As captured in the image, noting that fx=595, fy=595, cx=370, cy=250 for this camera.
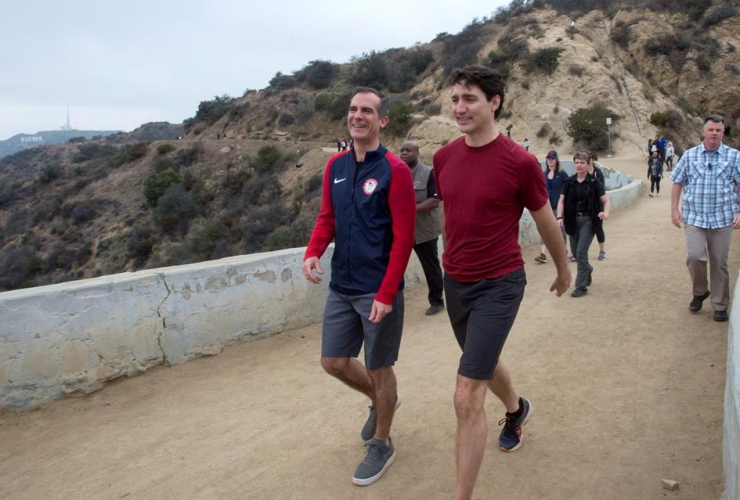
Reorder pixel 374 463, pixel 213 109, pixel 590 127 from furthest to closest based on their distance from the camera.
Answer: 1. pixel 213 109
2. pixel 590 127
3. pixel 374 463

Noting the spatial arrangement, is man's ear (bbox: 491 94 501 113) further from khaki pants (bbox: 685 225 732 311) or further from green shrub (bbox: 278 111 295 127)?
green shrub (bbox: 278 111 295 127)

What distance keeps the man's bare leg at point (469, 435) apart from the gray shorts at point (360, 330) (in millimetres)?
554

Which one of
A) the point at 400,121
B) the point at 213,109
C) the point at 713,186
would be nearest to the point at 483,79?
the point at 713,186

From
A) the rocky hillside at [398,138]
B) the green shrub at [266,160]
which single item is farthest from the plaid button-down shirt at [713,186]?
the green shrub at [266,160]

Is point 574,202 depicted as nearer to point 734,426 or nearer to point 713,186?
point 713,186

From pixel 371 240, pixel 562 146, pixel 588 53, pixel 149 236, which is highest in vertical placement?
pixel 588 53

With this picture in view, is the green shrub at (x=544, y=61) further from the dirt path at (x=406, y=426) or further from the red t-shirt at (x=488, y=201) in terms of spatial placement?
the red t-shirt at (x=488, y=201)

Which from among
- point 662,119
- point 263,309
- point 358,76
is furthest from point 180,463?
point 358,76

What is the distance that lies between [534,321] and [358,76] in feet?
190

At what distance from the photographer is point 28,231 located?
4044 centimetres

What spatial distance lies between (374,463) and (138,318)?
244 cm

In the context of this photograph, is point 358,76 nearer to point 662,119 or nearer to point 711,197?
point 662,119

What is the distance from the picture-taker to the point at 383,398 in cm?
322

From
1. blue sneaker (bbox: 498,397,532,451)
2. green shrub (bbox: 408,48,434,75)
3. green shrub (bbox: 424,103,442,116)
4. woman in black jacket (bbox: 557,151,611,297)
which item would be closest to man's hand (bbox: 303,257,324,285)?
blue sneaker (bbox: 498,397,532,451)
